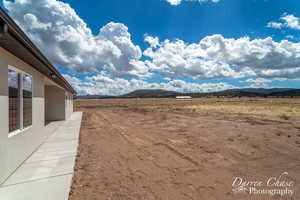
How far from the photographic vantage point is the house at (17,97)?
302 cm

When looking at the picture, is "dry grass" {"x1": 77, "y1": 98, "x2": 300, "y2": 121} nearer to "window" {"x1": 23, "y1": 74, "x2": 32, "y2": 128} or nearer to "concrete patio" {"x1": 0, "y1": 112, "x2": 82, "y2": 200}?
"concrete patio" {"x1": 0, "y1": 112, "x2": 82, "y2": 200}

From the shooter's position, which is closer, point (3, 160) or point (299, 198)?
point (299, 198)

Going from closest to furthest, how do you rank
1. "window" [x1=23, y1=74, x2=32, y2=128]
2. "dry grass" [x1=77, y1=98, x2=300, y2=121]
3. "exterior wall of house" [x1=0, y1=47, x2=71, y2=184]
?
1. "exterior wall of house" [x1=0, y1=47, x2=71, y2=184]
2. "window" [x1=23, y1=74, x2=32, y2=128]
3. "dry grass" [x1=77, y1=98, x2=300, y2=121]

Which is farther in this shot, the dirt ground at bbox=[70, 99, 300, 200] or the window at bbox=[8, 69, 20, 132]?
the window at bbox=[8, 69, 20, 132]

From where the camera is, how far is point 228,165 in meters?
4.14

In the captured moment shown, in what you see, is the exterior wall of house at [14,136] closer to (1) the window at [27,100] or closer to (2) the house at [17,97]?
(2) the house at [17,97]

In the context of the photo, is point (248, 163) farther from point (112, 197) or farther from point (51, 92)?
point (51, 92)

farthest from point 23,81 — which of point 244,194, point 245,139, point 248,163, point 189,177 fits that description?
point 245,139

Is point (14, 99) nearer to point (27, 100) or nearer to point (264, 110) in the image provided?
point (27, 100)

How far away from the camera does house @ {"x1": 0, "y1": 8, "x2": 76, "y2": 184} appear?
302 cm

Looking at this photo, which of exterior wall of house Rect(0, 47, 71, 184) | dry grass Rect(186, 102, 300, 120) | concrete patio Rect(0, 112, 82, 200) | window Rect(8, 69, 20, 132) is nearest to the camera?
concrete patio Rect(0, 112, 82, 200)

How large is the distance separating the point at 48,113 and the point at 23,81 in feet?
28.0

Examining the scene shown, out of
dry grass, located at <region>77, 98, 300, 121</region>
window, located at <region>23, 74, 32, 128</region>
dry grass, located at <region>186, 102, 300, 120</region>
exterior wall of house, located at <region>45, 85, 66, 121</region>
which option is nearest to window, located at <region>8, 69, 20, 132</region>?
window, located at <region>23, 74, 32, 128</region>

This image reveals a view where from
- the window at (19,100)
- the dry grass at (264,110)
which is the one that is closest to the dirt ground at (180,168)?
the window at (19,100)
